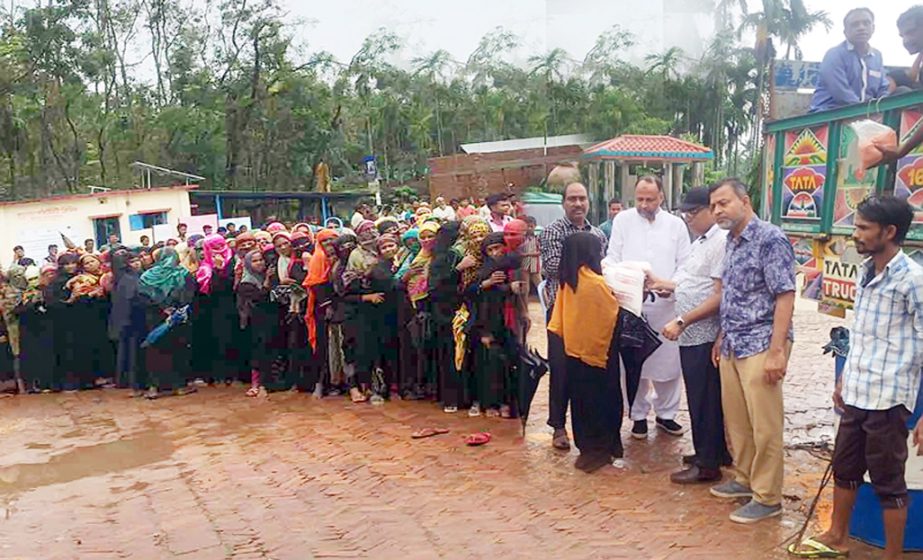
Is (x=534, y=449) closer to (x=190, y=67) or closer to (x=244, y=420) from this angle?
(x=244, y=420)

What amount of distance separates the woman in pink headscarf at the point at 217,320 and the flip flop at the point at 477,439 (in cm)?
288

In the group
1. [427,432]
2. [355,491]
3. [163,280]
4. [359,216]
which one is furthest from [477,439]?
[359,216]

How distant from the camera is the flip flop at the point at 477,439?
4699 mm

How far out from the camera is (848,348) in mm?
3086

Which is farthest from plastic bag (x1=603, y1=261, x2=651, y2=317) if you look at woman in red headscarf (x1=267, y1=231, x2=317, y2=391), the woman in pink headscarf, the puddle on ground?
the woman in pink headscarf

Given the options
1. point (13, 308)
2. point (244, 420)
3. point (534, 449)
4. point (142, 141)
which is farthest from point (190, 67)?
point (534, 449)

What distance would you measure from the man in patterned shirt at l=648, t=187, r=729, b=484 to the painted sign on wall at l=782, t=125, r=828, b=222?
15.3 inches

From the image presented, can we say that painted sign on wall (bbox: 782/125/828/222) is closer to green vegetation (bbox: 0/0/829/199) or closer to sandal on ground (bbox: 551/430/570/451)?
sandal on ground (bbox: 551/430/570/451)

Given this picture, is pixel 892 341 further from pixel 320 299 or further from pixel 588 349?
pixel 320 299

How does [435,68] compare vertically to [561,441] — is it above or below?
above

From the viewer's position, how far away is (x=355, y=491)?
158 inches

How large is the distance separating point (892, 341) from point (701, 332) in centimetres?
112

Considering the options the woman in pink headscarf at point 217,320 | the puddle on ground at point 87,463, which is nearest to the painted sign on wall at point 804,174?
the puddle on ground at point 87,463

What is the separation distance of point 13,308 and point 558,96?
5.52 metres
